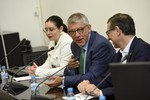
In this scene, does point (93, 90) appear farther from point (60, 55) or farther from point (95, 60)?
point (60, 55)

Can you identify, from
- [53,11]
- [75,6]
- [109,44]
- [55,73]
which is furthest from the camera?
[53,11]

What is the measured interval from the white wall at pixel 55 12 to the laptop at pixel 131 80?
7.00ft

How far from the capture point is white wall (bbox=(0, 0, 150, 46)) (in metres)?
3.22

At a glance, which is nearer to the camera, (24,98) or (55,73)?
(24,98)

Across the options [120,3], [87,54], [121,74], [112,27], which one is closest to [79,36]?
[87,54]

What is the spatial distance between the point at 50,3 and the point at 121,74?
414 centimetres

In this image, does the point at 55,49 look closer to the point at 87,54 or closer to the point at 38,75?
the point at 38,75

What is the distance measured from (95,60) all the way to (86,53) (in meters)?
0.13

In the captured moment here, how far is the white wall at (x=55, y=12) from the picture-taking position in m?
3.22

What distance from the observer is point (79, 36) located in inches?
96.0

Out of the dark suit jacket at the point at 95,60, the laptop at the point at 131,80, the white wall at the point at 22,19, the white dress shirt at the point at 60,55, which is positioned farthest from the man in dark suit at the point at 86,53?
the white wall at the point at 22,19

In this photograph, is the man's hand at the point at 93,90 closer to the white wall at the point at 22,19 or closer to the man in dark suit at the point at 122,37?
the man in dark suit at the point at 122,37

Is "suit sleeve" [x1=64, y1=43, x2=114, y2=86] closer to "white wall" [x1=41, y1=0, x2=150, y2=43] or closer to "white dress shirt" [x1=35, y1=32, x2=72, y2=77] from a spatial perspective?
"white dress shirt" [x1=35, y1=32, x2=72, y2=77]

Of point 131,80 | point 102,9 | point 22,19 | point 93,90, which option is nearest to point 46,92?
point 93,90
